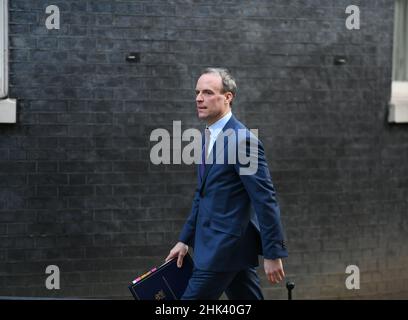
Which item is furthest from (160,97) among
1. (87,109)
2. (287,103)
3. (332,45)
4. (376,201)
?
(376,201)

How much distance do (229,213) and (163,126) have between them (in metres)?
2.93

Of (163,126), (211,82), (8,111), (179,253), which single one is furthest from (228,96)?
(8,111)

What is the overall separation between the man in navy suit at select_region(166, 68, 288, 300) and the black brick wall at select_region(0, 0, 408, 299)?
2.63 metres

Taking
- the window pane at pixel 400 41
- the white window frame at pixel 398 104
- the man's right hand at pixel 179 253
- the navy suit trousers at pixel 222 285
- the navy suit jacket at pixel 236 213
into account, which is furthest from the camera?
the window pane at pixel 400 41

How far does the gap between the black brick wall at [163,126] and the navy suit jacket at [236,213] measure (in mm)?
2744

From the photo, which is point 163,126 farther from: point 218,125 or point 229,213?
point 229,213

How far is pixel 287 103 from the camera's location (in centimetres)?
800

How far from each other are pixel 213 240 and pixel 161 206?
2.93 meters

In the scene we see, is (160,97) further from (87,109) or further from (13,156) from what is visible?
(13,156)

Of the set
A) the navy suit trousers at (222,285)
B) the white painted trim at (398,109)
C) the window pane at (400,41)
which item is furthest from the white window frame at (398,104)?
the navy suit trousers at (222,285)

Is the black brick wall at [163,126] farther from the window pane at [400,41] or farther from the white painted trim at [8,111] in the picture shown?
the window pane at [400,41]

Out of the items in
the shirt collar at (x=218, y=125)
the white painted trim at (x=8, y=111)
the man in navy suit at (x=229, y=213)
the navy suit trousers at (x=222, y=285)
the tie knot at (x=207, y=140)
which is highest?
the white painted trim at (x=8, y=111)

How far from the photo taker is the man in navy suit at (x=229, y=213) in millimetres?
4766

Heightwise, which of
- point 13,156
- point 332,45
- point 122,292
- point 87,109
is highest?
point 332,45
